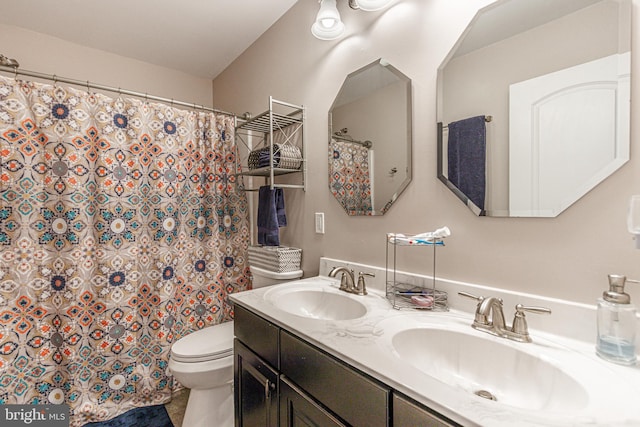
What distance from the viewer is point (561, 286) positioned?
34.1 inches

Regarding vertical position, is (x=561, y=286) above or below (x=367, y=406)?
above

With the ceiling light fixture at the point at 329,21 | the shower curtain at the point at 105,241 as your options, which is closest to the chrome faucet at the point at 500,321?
the ceiling light fixture at the point at 329,21

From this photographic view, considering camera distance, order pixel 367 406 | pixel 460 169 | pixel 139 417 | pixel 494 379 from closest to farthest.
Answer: pixel 367 406 < pixel 494 379 < pixel 460 169 < pixel 139 417

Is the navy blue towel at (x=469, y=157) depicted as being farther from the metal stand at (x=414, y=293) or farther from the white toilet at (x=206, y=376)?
the white toilet at (x=206, y=376)

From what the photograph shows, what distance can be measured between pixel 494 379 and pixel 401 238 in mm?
494

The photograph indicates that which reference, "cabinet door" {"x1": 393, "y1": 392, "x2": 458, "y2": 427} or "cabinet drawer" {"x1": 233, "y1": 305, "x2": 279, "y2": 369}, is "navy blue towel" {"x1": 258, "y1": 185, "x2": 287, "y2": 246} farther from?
A: "cabinet door" {"x1": 393, "y1": 392, "x2": 458, "y2": 427}

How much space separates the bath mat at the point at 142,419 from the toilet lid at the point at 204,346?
50 centimetres

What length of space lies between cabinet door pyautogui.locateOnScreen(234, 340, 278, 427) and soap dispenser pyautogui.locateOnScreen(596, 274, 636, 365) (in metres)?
0.93

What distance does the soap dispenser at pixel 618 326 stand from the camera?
2.26 ft

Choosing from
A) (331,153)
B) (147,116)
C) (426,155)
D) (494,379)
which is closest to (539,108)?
(426,155)

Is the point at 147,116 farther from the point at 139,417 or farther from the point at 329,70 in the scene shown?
the point at 139,417

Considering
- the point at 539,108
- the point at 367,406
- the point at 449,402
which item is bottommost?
the point at 367,406

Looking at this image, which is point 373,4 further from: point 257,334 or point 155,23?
point 155,23

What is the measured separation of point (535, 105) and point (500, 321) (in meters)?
0.65
